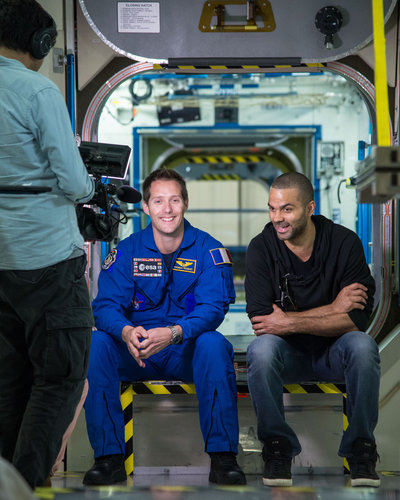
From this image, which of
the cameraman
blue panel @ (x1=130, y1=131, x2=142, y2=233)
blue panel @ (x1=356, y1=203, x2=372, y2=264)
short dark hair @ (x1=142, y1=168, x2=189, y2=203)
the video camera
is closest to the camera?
the cameraman

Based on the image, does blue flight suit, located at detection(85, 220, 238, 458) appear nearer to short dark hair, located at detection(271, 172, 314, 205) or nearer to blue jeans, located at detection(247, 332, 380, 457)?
blue jeans, located at detection(247, 332, 380, 457)

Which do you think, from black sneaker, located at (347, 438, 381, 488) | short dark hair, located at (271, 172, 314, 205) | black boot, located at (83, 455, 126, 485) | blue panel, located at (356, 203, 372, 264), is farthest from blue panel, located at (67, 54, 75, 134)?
black sneaker, located at (347, 438, 381, 488)

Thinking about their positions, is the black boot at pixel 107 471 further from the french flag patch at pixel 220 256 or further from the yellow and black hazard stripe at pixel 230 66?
the yellow and black hazard stripe at pixel 230 66

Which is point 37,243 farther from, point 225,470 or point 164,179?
point 164,179

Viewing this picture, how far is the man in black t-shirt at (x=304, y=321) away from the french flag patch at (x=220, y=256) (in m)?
0.13

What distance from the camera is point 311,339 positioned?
356 centimetres

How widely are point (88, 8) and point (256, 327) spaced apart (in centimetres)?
210

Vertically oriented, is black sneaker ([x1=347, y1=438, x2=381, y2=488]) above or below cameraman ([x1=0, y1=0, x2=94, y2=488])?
below

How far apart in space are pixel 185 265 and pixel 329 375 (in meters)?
0.96

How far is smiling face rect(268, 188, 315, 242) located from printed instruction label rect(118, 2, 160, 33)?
1266mm

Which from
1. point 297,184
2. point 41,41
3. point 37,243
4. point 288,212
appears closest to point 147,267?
point 288,212

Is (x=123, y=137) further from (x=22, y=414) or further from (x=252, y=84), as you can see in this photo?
(x=22, y=414)

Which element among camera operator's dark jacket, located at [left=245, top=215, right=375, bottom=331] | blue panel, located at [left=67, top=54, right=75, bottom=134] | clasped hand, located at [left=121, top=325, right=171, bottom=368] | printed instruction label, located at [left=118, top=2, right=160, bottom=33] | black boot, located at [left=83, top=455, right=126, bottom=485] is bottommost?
black boot, located at [left=83, top=455, right=126, bottom=485]

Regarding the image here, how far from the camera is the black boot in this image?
3184 millimetres
